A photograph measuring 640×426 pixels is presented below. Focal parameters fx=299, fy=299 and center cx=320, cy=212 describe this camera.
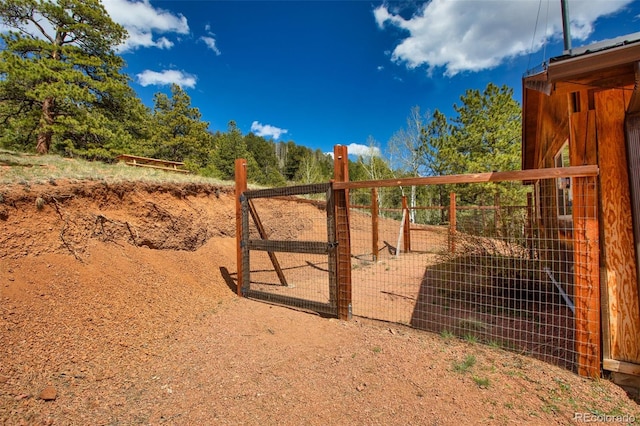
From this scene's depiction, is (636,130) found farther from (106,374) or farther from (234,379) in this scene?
(106,374)

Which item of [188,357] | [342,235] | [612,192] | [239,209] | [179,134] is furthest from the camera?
[179,134]

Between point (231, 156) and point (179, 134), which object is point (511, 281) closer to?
point (179, 134)

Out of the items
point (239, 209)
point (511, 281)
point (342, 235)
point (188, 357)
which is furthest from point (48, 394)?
point (511, 281)

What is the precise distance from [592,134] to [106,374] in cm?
477

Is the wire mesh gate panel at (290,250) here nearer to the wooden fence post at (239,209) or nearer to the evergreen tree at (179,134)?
the wooden fence post at (239,209)

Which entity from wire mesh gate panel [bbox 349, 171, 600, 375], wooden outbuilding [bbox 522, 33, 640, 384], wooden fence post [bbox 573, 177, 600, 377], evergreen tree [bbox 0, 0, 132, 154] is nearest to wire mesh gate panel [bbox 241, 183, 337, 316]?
wire mesh gate panel [bbox 349, 171, 600, 375]

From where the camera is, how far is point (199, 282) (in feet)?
16.9

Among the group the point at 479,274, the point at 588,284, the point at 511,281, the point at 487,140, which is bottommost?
the point at 511,281

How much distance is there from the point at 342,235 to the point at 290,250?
89 centimetres

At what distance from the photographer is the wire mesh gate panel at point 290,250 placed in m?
4.03

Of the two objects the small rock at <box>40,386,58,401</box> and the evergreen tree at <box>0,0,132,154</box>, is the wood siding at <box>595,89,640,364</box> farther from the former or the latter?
the evergreen tree at <box>0,0,132,154</box>

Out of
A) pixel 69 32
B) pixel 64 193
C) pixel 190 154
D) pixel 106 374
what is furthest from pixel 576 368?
pixel 190 154

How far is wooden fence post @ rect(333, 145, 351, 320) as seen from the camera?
386 centimetres

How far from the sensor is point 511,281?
15.6 feet
